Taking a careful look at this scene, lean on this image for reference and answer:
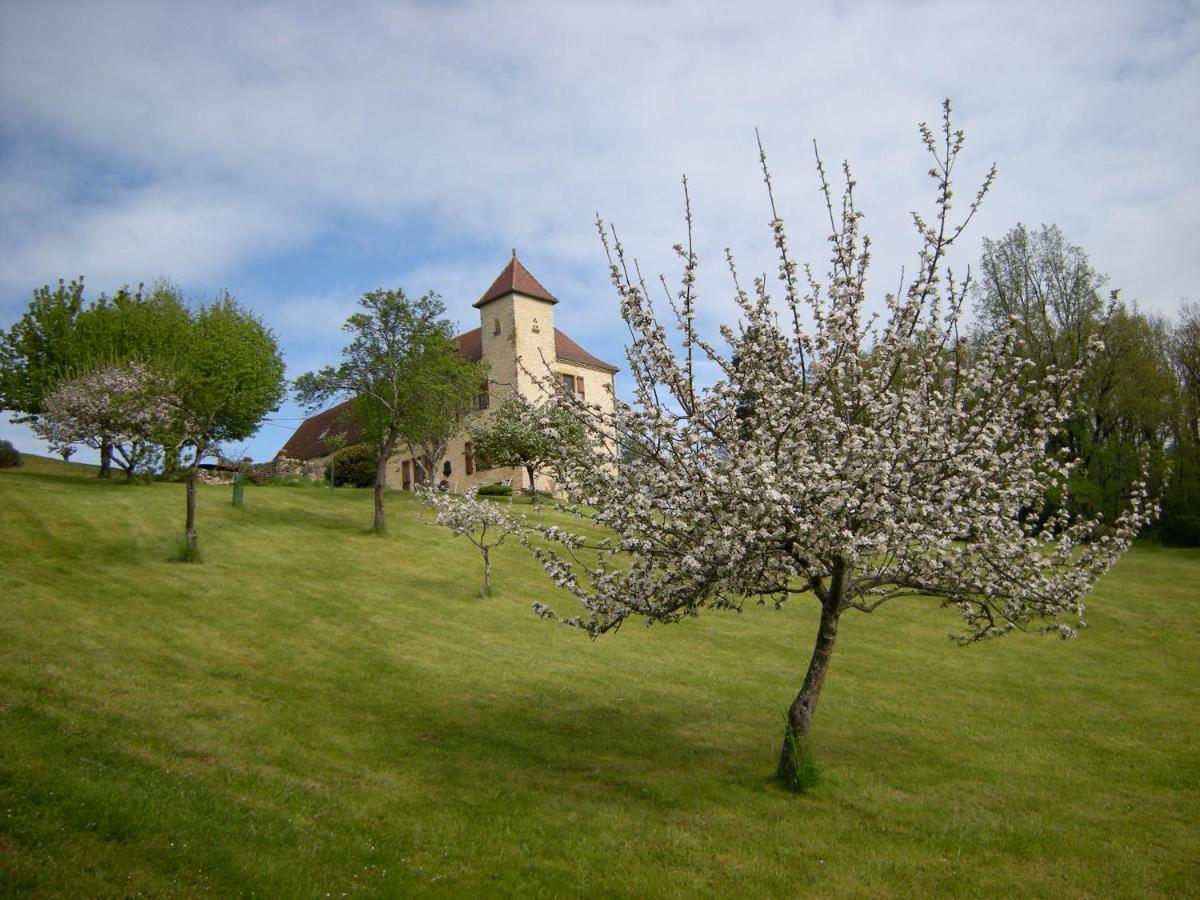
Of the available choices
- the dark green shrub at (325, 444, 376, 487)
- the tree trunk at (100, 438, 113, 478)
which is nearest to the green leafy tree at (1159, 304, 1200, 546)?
the dark green shrub at (325, 444, 376, 487)

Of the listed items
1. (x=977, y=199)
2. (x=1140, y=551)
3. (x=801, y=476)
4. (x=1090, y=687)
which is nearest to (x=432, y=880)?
(x=801, y=476)

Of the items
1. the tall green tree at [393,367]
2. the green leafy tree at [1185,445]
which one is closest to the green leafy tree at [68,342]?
the tall green tree at [393,367]

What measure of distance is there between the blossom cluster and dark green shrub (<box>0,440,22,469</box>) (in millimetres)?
45788

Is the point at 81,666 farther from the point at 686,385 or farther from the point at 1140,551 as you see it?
the point at 1140,551

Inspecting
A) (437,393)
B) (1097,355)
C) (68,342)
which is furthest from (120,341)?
(1097,355)

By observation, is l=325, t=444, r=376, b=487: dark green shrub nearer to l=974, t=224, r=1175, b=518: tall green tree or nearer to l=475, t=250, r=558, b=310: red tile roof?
l=475, t=250, r=558, b=310: red tile roof

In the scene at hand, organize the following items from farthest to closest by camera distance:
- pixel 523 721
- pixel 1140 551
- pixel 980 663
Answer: pixel 1140 551 < pixel 980 663 < pixel 523 721

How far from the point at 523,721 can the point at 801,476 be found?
757cm

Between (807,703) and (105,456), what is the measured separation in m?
40.8

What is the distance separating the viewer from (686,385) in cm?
1134

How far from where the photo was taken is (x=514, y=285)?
5441 centimetres

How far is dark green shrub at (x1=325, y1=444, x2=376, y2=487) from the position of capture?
5478 centimetres

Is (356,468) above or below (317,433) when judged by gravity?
below

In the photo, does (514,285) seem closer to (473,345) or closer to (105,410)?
(473,345)
